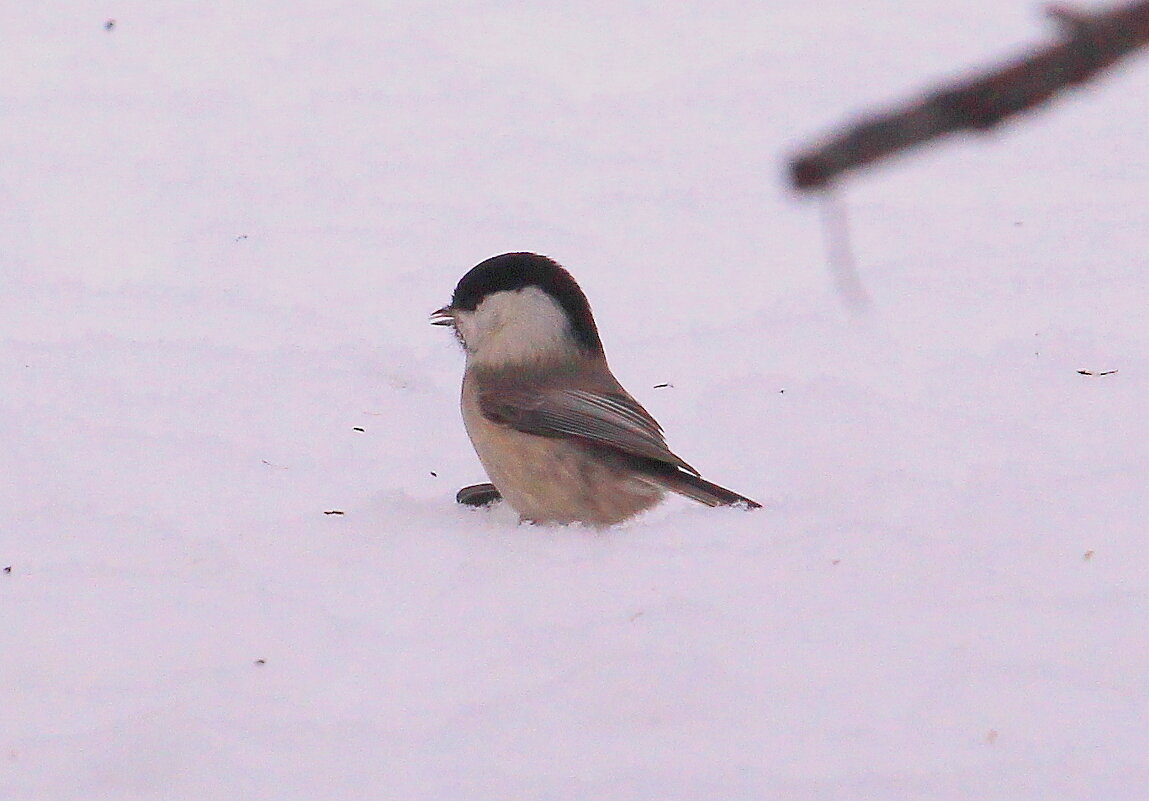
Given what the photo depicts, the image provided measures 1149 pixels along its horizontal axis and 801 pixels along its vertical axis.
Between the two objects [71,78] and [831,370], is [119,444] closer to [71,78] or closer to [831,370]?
[831,370]

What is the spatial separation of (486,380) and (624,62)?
349 cm

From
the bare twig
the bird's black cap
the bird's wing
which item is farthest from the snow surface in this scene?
the bird's black cap

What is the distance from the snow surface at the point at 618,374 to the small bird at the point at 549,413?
16 centimetres

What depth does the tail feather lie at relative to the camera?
4043 millimetres

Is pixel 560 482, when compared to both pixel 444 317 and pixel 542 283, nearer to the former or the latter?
pixel 542 283

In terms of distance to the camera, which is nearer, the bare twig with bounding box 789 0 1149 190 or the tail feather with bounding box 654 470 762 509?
the bare twig with bounding box 789 0 1149 190

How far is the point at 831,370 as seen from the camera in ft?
17.4

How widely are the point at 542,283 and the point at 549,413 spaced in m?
0.49

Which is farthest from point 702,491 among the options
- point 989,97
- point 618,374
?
point 989,97

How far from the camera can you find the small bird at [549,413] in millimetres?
4270

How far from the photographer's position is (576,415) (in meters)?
4.43

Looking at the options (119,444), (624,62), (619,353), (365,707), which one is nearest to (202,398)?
(119,444)

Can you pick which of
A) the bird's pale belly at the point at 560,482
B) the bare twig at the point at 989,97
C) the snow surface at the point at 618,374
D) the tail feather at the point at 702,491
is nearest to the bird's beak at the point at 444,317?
the snow surface at the point at 618,374

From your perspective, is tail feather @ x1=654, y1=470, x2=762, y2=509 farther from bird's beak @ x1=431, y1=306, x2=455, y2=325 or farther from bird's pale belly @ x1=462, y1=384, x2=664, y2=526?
bird's beak @ x1=431, y1=306, x2=455, y2=325
